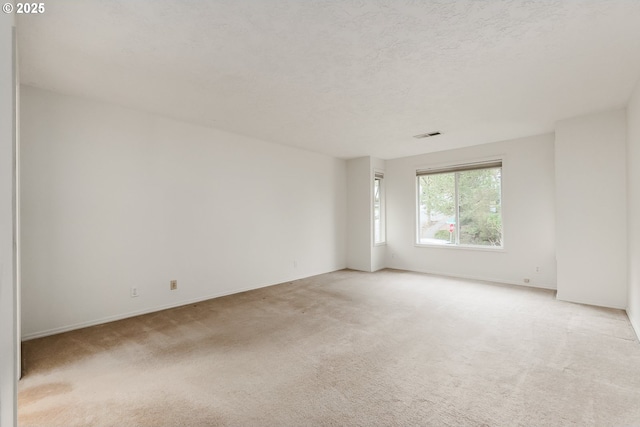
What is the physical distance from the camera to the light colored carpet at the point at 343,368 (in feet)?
5.97

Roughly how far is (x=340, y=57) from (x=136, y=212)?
117 inches

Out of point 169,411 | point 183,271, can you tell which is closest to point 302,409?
point 169,411

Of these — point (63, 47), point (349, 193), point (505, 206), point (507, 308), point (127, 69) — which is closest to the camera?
point (63, 47)

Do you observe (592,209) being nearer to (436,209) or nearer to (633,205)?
(633,205)

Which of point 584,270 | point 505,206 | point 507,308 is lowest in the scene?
point 507,308

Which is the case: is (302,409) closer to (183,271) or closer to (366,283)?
(183,271)

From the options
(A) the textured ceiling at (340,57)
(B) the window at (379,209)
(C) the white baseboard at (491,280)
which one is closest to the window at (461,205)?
(C) the white baseboard at (491,280)

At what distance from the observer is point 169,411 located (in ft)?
6.07

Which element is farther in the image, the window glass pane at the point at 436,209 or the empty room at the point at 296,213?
the window glass pane at the point at 436,209

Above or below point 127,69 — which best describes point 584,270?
below

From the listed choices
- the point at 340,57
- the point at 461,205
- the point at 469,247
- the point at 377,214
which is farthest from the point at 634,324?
the point at 377,214

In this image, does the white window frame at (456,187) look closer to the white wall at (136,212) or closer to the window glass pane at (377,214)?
the window glass pane at (377,214)

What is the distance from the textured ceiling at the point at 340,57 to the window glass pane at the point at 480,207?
1.62 m

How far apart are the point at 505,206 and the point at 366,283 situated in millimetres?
2797
